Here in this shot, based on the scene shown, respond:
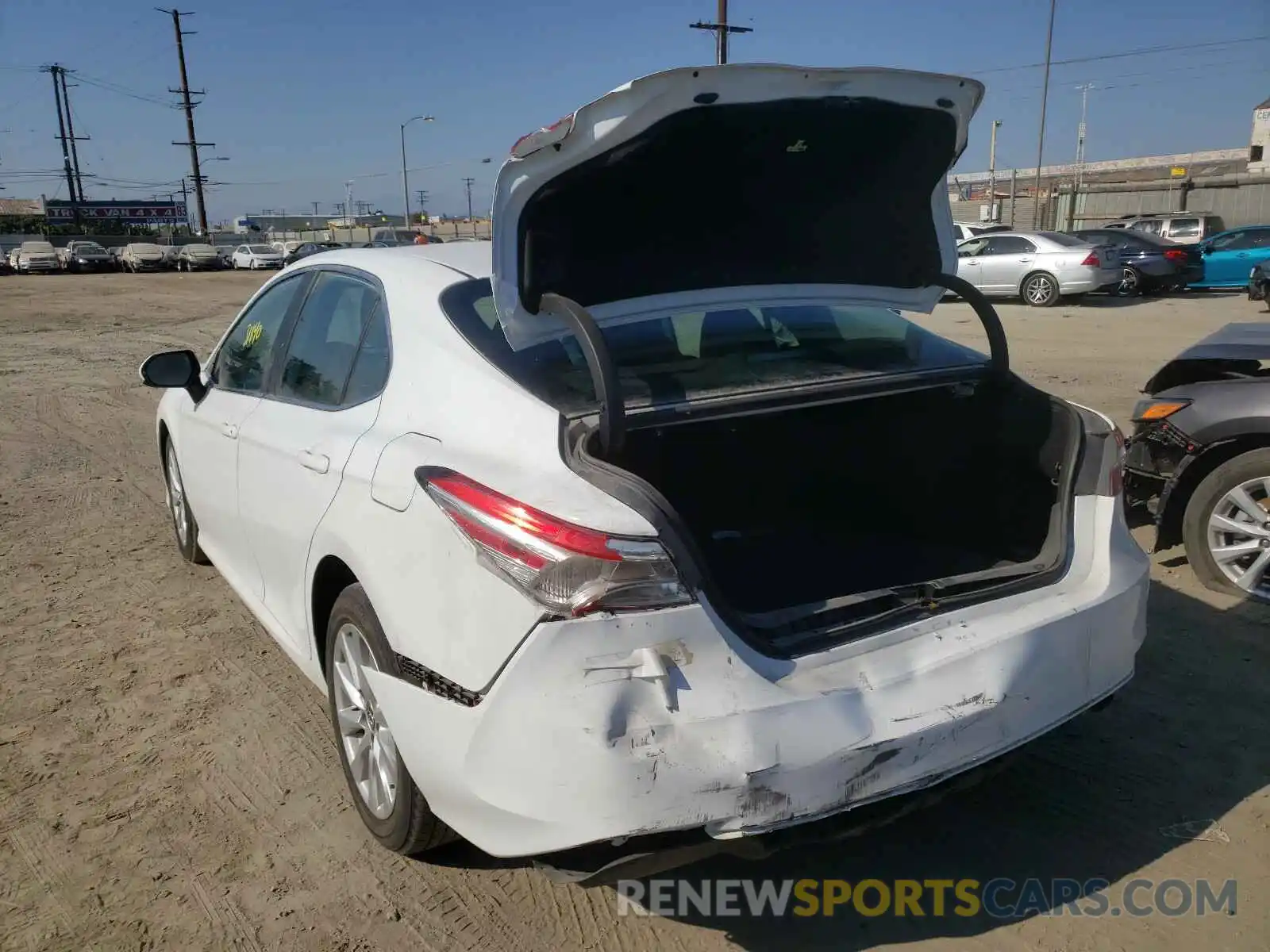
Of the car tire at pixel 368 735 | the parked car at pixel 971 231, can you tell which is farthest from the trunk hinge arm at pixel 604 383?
the parked car at pixel 971 231

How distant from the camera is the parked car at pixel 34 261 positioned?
44031mm

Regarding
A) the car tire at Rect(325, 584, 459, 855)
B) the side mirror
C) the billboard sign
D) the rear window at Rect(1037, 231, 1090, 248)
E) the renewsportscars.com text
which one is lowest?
the renewsportscars.com text

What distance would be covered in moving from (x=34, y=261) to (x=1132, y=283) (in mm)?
45703

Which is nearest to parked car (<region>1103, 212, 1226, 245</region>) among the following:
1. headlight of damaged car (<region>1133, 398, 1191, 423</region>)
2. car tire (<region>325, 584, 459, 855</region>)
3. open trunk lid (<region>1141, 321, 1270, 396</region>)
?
open trunk lid (<region>1141, 321, 1270, 396</region>)

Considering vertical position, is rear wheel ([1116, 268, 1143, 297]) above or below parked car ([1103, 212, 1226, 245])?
below

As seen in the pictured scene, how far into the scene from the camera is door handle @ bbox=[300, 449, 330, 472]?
2830 mm

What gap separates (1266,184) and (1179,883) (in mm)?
37087

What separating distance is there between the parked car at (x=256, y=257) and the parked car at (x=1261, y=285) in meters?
42.3

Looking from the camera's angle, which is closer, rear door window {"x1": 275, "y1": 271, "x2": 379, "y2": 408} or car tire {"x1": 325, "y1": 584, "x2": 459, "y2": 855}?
car tire {"x1": 325, "y1": 584, "x2": 459, "y2": 855}

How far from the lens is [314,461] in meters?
2.90

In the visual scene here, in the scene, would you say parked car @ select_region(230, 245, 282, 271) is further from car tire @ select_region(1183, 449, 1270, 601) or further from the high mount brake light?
the high mount brake light

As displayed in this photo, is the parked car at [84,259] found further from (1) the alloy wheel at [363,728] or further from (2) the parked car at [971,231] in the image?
(1) the alloy wheel at [363,728]

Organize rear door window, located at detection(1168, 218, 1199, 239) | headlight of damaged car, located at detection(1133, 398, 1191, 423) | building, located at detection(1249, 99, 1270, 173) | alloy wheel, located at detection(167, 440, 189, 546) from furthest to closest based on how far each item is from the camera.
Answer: building, located at detection(1249, 99, 1270, 173), rear door window, located at detection(1168, 218, 1199, 239), alloy wheel, located at detection(167, 440, 189, 546), headlight of damaged car, located at detection(1133, 398, 1191, 423)

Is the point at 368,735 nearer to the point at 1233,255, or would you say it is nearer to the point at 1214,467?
the point at 1214,467
